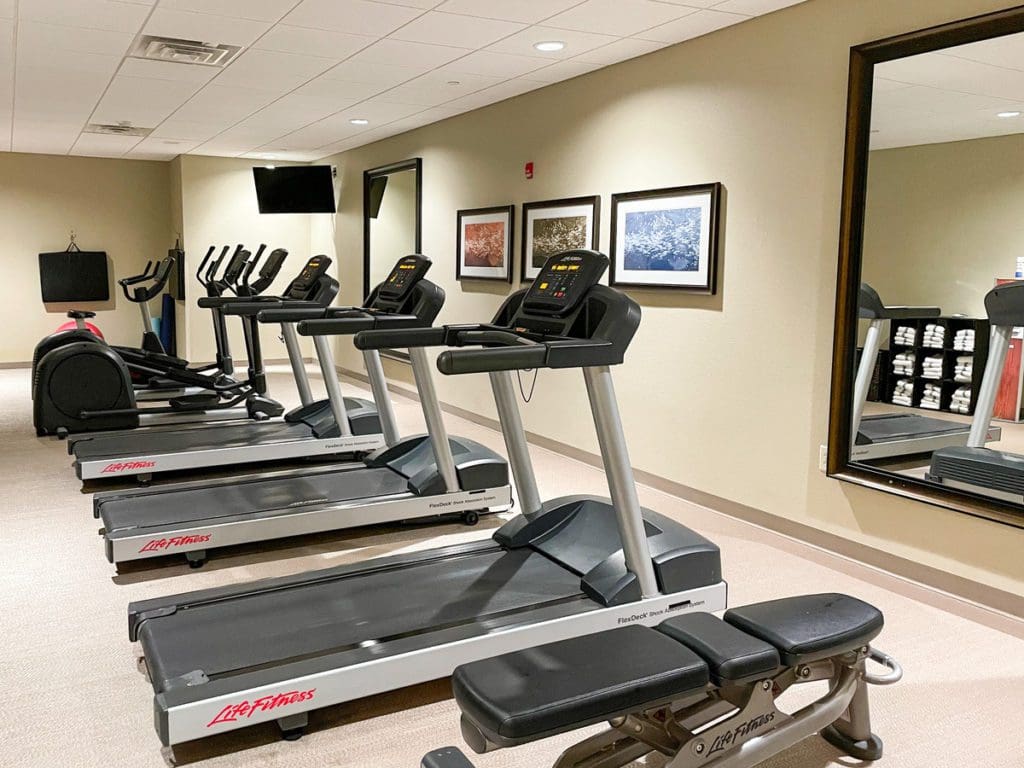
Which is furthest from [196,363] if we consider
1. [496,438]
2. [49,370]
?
[496,438]

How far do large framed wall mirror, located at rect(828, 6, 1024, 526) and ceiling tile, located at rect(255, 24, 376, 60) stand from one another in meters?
2.71

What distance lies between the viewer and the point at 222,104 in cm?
704

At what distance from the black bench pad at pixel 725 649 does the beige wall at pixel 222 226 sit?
971cm

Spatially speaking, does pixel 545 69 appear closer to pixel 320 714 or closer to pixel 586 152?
pixel 586 152

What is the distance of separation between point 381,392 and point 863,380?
255 centimetres

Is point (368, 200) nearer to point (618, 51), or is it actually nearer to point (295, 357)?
point (295, 357)

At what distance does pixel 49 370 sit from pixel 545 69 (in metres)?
4.05

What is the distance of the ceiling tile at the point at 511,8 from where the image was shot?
4.12m

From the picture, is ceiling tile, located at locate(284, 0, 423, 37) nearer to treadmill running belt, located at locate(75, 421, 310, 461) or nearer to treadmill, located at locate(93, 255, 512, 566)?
treadmill, located at locate(93, 255, 512, 566)

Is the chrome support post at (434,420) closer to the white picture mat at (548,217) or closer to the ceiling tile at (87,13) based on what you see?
the white picture mat at (548,217)

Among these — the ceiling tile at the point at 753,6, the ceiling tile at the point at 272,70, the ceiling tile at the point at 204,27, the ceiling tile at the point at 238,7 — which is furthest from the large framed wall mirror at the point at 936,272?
the ceiling tile at the point at 272,70

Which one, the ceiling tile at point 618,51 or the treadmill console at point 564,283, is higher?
the ceiling tile at point 618,51

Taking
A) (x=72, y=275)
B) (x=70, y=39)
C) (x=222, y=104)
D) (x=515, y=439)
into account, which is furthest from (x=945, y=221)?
(x=72, y=275)

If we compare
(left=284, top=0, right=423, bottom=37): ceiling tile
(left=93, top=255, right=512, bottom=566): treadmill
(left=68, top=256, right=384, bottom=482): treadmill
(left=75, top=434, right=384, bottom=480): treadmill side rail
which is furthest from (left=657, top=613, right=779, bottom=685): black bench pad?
(left=75, top=434, right=384, bottom=480): treadmill side rail
